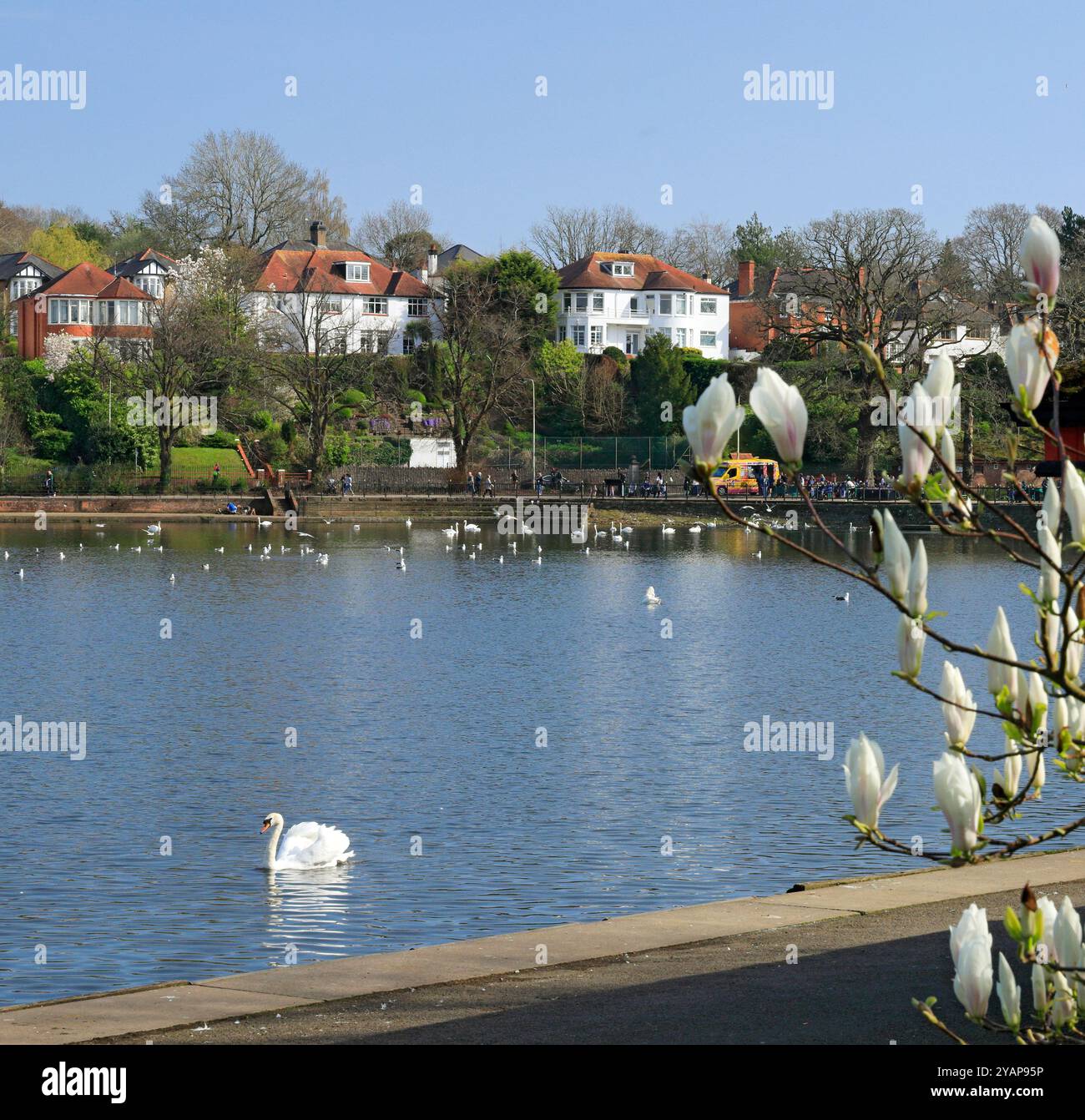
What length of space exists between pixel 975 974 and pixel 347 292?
4201 inches

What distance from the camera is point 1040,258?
162 inches

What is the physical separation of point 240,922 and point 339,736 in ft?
34.7

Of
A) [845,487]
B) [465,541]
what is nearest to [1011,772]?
[465,541]

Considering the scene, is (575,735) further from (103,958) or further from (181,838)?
(103,958)

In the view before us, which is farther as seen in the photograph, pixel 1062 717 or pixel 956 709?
pixel 1062 717

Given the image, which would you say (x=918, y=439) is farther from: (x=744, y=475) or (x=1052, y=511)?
(x=744, y=475)

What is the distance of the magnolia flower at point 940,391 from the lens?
4258 mm

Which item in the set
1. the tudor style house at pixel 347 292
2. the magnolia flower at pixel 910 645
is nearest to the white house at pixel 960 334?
the tudor style house at pixel 347 292

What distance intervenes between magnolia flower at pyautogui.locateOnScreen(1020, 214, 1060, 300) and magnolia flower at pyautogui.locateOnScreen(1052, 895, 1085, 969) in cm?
159

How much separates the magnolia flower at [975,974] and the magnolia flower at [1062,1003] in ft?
1.73

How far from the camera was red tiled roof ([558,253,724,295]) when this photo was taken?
11219 cm

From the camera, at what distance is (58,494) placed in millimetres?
82625

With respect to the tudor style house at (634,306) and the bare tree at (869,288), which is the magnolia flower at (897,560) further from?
the tudor style house at (634,306)
